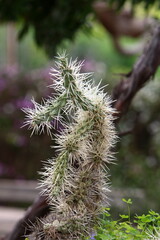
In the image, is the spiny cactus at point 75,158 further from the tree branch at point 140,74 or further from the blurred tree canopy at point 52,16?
the blurred tree canopy at point 52,16

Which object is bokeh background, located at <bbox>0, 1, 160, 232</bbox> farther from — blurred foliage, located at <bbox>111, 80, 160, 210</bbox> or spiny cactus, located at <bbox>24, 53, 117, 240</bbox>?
spiny cactus, located at <bbox>24, 53, 117, 240</bbox>

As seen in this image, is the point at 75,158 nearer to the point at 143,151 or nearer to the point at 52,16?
the point at 52,16

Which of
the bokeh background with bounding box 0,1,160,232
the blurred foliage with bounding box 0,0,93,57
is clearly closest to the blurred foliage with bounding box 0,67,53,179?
the bokeh background with bounding box 0,1,160,232

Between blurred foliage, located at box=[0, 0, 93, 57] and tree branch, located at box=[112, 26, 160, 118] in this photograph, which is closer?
tree branch, located at box=[112, 26, 160, 118]

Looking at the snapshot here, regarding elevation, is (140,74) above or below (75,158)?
above

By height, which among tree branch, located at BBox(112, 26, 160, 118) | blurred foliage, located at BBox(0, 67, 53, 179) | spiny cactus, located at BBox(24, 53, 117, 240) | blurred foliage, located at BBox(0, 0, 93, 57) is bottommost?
spiny cactus, located at BBox(24, 53, 117, 240)

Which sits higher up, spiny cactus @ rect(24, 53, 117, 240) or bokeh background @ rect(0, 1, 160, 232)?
bokeh background @ rect(0, 1, 160, 232)

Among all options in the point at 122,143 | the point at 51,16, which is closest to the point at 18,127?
the point at 122,143
